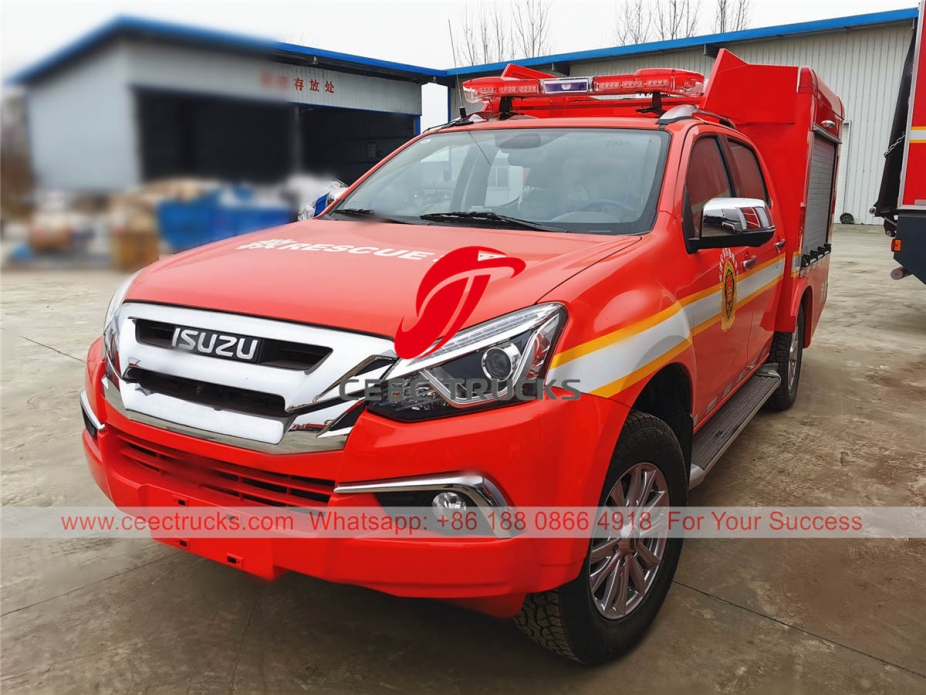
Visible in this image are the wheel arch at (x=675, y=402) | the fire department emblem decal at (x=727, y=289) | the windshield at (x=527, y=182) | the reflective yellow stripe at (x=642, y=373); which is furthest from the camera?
the fire department emblem decal at (x=727, y=289)

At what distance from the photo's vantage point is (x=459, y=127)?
3691mm

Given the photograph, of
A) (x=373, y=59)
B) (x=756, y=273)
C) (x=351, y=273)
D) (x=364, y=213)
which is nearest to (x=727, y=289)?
(x=756, y=273)

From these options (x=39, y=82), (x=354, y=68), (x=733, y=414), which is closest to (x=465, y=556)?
(x=733, y=414)

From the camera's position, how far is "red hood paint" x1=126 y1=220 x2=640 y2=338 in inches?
78.1

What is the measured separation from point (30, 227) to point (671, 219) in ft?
11.1

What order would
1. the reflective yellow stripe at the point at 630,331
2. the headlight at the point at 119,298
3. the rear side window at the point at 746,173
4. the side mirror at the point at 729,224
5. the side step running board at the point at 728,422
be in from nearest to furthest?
1. the reflective yellow stripe at the point at 630,331
2. the headlight at the point at 119,298
3. the side mirror at the point at 729,224
4. the side step running board at the point at 728,422
5. the rear side window at the point at 746,173

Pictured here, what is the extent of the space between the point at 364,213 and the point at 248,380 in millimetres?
1482

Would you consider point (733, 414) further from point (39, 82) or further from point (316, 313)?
point (39, 82)

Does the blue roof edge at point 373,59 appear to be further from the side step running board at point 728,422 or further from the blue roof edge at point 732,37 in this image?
the side step running board at point 728,422

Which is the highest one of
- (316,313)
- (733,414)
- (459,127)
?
(459,127)

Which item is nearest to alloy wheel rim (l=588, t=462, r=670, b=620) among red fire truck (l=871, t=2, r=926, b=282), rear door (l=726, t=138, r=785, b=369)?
rear door (l=726, t=138, r=785, b=369)

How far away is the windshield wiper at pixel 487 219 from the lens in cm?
275

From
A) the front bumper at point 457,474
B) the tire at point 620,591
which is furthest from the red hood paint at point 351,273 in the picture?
the tire at point 620,591

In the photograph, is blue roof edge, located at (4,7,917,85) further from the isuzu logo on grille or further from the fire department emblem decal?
the fire department emblem decal
